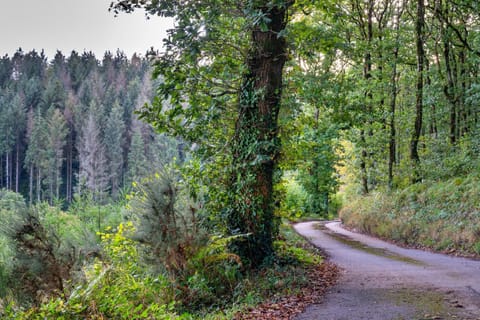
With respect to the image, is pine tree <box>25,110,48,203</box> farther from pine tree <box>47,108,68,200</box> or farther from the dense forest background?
pine tree <box>47,108,68,200</box>

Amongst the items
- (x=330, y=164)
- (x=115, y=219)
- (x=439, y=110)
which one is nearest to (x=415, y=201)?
(x=439, y=110)

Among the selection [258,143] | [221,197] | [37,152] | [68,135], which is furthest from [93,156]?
[258,143]

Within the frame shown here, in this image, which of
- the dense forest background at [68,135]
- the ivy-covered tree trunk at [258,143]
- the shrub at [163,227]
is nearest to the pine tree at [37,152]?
the dense forest background at [68,135]

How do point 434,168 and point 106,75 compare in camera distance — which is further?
point 106,75

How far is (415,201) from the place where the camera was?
16.5 meters

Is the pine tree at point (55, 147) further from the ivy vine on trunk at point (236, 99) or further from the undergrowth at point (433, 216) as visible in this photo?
the ivy vine on trunk at point (236, 99)

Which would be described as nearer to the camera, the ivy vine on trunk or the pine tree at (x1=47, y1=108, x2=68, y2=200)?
the ivy vine on trunk

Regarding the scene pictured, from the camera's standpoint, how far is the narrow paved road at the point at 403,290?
5.54 m

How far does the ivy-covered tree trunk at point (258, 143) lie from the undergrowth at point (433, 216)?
6.38 meters

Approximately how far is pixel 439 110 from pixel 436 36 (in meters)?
4.23

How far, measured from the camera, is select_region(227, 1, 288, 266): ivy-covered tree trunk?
8.71 meters

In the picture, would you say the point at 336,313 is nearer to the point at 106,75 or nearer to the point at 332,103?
the point at 332,103

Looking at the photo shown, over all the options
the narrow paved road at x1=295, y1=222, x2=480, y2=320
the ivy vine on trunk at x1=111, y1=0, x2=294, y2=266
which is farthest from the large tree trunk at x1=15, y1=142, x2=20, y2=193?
the narrow paved road at x1=295, y1=222, x2=480, y2=320

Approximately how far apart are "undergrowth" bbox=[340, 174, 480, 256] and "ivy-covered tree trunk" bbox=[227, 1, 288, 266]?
6.38 meters
